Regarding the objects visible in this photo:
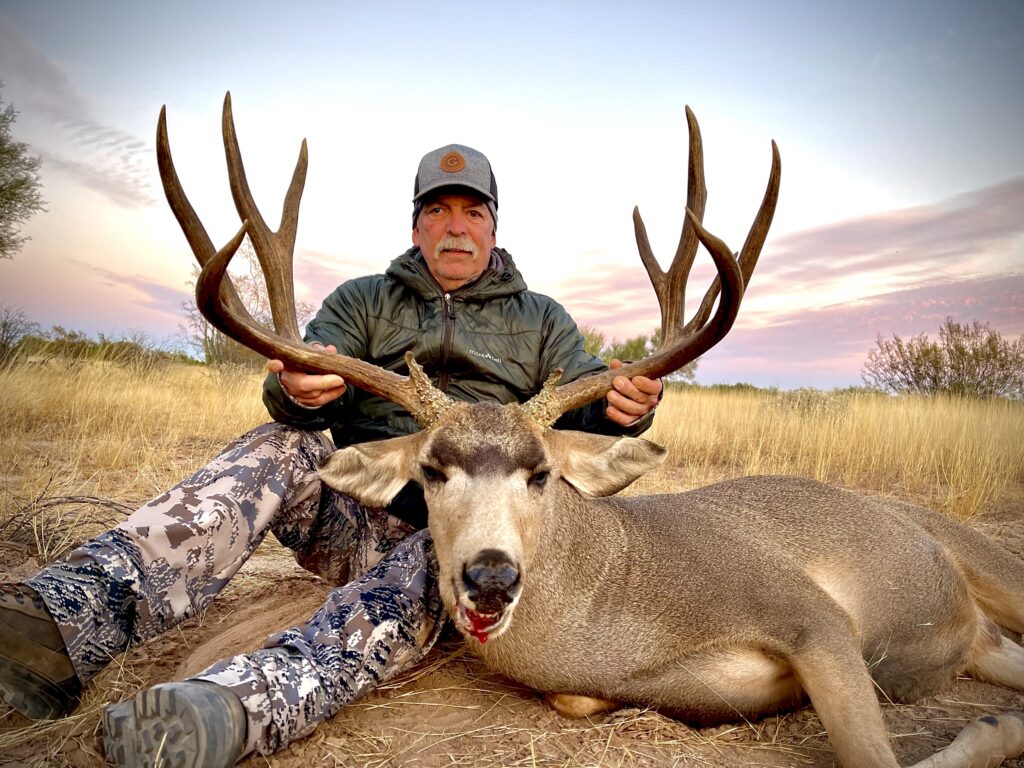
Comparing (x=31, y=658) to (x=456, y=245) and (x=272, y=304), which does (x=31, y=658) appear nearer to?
(x=272, y=304)

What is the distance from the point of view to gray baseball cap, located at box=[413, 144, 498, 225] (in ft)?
16.6

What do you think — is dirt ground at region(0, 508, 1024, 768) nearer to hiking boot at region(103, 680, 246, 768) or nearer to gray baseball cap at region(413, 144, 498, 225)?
hiking boot at region(103, 680, 246, 768)

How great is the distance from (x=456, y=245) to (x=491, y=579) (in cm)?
291

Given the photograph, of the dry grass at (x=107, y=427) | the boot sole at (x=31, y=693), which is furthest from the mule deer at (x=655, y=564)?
the dry grass at (x=107, y=427)

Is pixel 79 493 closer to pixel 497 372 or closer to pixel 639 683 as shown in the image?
pixel 497 372

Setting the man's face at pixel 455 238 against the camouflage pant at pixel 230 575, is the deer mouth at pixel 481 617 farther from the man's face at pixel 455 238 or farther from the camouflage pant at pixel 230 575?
the man's face at pixel 455 238

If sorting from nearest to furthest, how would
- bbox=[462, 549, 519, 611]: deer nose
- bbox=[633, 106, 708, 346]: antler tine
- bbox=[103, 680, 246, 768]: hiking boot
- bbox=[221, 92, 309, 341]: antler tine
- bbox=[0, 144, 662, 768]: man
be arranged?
1. bbox=[103, 680, 246, 768]: hiking boot
2. bbox=[462, 549, 519, 611]: deer nose
3. bbox=[0, 144, 662, 768]: man
4. bbox=[221, 92, 309, 341]: antler tine
5. bbox=[633, 106, 708, 346]: antler tine

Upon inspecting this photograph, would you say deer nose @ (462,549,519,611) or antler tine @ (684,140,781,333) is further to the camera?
antler tine @ (684,140,781,333)

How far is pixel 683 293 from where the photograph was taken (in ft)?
14.4

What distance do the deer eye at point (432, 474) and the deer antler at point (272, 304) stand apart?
0.30m

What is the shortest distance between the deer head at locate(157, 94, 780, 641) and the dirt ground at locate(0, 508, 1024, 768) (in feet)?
2.18

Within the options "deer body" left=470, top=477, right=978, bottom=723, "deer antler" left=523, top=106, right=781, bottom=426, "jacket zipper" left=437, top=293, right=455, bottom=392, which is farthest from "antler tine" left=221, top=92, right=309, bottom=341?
"deer body" left=470, top=477, right=978, bottom=723

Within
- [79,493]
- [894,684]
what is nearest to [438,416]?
[894,684]

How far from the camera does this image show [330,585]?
498 centimetres
